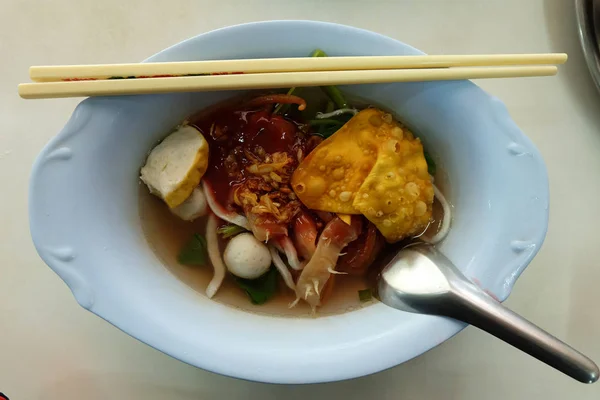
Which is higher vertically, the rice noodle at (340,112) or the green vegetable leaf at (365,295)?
the rice noodle at (340,112)

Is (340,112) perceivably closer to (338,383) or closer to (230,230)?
(230,230)

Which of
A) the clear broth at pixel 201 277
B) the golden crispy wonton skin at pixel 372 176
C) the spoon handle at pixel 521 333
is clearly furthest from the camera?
the clear broth at pixel 201 277

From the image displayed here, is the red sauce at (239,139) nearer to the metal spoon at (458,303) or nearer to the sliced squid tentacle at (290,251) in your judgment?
the sliced squid tentacle at (290,251)

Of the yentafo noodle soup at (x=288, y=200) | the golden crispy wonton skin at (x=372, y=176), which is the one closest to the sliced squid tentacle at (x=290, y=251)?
the yentafo noodle soup at (x=288, y=200)

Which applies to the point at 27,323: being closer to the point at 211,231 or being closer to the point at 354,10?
the point at 211,231

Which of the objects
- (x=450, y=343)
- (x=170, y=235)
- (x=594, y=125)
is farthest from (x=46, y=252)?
(x=594, y=125)

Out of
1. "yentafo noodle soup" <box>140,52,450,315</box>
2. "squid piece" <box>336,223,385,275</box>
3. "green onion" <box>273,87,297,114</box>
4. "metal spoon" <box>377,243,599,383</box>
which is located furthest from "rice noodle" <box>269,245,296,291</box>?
"green onion" <box>273,87,297,114</box>
